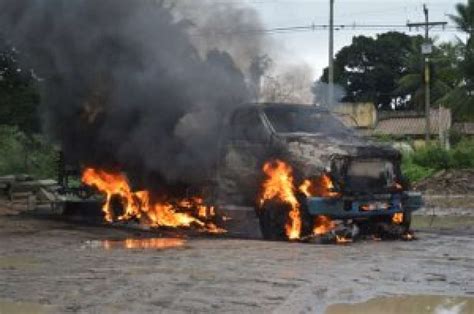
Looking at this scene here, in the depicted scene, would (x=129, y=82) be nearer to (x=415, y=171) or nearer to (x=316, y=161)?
(x=316, y=161)

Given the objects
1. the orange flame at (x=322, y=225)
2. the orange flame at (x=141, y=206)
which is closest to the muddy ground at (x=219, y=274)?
the orange flame at (x=322, y=225)

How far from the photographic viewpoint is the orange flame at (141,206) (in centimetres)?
1391

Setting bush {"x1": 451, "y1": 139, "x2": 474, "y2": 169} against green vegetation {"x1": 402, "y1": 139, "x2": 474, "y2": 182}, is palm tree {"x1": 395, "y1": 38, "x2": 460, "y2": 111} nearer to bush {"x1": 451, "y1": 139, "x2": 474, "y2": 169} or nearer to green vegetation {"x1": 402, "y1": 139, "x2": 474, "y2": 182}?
green vegetation {"x1": 402, "y1": 139, "x2": 474, "y2": 182}

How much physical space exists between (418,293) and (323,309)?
3.99ft

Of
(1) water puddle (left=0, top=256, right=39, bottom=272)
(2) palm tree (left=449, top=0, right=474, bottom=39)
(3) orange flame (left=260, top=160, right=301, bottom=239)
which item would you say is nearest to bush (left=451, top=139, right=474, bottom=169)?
(2) palm tree (left=449, top=0, right=474, bottom=39)

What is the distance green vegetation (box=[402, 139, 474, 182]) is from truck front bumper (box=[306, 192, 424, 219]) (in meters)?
18.3

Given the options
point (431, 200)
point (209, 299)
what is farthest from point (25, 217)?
point (431, 200)

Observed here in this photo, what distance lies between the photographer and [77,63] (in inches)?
603

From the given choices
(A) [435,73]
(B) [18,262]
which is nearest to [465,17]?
(A) [435,73]

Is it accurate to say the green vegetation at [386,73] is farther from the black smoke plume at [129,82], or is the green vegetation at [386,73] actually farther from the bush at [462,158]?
the black smoke plume at [129,82]

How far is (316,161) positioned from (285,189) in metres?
0.72

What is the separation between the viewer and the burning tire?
12.2 m

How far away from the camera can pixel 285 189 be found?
39.7 ft

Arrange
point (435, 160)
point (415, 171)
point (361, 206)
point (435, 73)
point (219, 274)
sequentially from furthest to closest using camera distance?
point (435, 73), point (435, 160), point (415, 171), point (361, 206), point (219, 274)
